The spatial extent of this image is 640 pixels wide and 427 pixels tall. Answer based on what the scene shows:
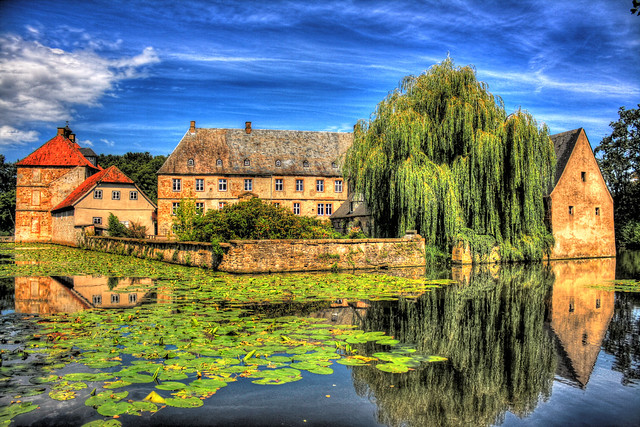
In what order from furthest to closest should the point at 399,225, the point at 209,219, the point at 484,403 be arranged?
the point at 399,225, the point at 209,219, the point at 484,403

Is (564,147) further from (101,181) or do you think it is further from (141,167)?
(141,167)

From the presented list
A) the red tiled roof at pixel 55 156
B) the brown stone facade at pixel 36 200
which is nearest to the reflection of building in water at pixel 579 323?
the brown stone facade at pixel 36 200

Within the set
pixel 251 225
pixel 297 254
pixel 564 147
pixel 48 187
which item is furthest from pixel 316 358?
pixel 48 187

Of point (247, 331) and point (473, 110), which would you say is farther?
point (473, 110)

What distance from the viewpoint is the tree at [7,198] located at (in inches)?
2648

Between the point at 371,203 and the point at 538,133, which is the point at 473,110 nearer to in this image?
the point at 538,133

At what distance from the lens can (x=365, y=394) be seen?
5.39 m

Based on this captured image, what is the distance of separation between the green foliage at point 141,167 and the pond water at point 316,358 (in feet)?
200

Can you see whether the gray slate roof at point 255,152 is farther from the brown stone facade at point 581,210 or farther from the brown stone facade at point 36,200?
the brown stone facade at point 581,210

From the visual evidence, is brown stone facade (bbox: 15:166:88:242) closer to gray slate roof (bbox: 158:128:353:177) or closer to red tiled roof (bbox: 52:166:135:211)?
red tiled roof (bbox: 52:166:135:211)

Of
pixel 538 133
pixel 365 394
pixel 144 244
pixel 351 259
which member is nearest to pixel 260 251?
pixel 351 259

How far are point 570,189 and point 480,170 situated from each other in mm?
12591

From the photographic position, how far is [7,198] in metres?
67.3

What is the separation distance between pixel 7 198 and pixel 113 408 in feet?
243
